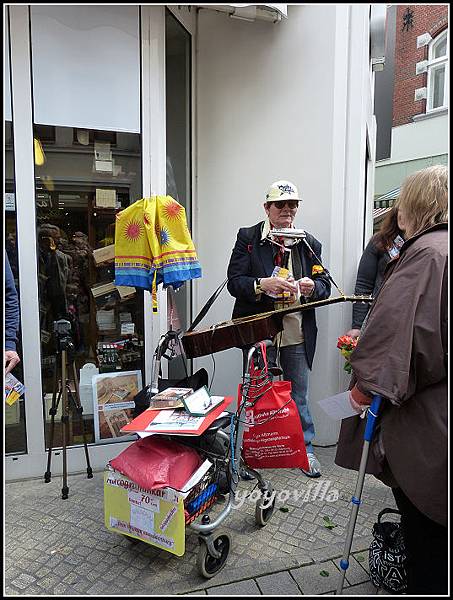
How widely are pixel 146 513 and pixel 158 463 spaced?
0.86 ft

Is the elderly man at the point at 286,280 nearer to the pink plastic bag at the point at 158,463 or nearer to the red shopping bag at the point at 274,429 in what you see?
the red shopping bag at the point at 274,429

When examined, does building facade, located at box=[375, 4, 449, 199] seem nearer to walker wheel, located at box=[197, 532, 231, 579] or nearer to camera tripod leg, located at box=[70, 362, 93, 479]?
camera tripod leg, located at box=[70, 362, 93, 479]

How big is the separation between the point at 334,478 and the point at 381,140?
472 inches

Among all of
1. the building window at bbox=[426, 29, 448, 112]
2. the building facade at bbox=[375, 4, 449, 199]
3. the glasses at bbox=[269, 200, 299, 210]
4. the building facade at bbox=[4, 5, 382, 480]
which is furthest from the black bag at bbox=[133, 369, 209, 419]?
the building window at bbox=[426, 29, 448, 112]

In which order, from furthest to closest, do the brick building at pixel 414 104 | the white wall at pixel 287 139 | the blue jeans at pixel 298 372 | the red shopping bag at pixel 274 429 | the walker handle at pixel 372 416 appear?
the brick building at pixel 414 104, the white wall at pixel 287 139, the blue jeans at pixel 298 372, the red shopping bag at pixel 274 429, the walker handle at pixel 372 416

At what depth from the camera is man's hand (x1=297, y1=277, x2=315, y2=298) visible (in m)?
3.28

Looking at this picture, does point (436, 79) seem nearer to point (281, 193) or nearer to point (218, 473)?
point (281, 193)

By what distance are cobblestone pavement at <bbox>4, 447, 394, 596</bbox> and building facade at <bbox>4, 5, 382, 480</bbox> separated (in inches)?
23.3

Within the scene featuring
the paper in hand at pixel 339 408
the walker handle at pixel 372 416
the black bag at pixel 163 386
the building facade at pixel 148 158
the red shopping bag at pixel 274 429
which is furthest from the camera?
the building facade at pixel 148 158

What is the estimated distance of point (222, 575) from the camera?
245cm

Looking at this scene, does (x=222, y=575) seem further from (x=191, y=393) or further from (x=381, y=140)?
(x=381, y=140)

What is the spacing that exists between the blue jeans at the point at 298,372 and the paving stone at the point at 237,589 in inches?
53.8

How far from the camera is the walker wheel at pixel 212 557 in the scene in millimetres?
2371

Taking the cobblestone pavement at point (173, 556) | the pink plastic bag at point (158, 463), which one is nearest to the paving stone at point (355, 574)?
the cobblestone pavement at point (173, 556)
